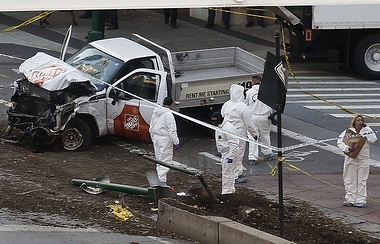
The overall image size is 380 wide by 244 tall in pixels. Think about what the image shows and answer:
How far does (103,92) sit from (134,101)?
0.63m

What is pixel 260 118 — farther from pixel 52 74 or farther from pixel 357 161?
pixel 52 74

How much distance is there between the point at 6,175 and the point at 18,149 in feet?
6.37

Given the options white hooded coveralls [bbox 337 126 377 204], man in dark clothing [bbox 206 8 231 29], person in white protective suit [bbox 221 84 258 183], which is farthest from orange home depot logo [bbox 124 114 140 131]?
man in dark clothing [bbox 206 8 231 29]

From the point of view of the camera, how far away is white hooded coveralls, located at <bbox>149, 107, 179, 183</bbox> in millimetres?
14000

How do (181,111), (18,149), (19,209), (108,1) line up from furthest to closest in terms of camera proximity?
(181,111) → (18,149) → (19,209) → (108,1)

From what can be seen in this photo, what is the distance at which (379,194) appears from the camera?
1409 cm

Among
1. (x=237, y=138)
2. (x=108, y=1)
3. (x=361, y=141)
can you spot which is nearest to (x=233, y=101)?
(x=237, y=138)

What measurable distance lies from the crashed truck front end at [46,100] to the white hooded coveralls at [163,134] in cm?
247

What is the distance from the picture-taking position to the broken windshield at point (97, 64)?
1698 centimetres

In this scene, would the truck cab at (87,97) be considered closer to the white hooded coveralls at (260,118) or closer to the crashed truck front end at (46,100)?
the crashed truck front end at (46,100)

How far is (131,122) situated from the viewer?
16625 mm

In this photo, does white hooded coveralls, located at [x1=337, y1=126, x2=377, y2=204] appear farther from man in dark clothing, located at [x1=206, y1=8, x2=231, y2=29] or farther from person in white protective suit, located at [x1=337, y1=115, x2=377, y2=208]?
man in dark clothing, located at [x1=206, y1=8, x2=231, y2=29]

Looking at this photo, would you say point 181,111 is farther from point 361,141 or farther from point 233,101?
point 361,141

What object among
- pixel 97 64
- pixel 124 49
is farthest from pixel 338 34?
pixel 97 64
